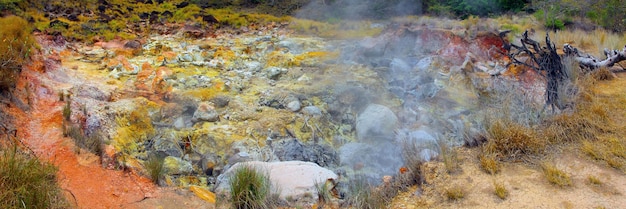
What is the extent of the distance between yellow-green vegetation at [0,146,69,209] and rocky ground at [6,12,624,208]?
0.29 meters

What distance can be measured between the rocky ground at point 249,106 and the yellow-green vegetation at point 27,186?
0.29 meters

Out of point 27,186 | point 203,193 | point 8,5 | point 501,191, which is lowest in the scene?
point 203,193

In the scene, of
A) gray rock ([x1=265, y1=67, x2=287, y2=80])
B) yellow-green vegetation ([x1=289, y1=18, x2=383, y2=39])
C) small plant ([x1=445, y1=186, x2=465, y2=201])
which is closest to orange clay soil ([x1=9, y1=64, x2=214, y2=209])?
small plant ([x1=445, y1=186, x2=465, y2=201])

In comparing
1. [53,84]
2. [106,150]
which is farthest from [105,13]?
[106,150]

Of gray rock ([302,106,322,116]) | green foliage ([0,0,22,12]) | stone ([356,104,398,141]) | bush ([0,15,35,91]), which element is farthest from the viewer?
green foliage ([0,0,22,12])

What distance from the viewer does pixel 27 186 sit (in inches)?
88.0

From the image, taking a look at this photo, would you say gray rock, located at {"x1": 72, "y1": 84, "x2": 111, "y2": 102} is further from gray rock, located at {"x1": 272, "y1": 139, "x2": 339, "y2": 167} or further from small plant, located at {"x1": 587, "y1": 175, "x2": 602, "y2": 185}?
small plant, located at {"x1": 587, "y1": 175, "x2": 602, "y2": 185}

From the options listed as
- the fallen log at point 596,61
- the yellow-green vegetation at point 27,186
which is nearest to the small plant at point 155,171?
Answer: the yellow-green vegetation at point 27,186

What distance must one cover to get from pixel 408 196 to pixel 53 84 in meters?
4.46

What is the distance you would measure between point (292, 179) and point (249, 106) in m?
2.43

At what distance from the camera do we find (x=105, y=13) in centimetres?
1048

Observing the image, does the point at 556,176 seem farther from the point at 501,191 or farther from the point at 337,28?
the point at 337,28

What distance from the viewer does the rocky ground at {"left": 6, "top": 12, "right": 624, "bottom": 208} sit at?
335 centimetres

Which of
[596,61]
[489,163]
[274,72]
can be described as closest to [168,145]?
[274,72]
